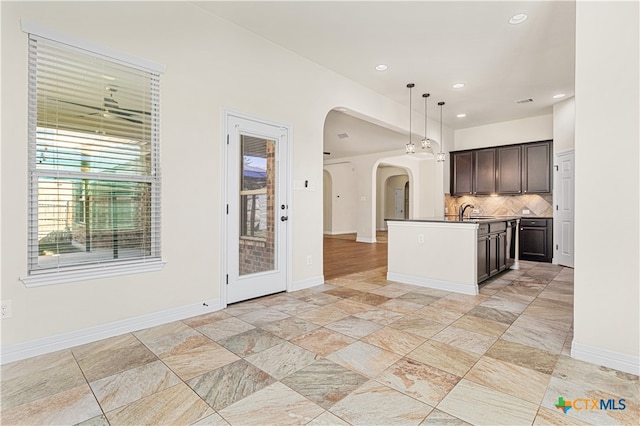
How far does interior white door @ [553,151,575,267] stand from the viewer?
5.73 m

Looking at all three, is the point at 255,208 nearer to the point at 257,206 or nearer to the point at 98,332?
the point at 257,206

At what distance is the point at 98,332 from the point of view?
2580mm

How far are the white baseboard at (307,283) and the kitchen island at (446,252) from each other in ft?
3.46

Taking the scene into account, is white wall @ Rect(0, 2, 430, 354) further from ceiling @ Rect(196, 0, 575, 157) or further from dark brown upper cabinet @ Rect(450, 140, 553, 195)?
dark brown upper cabinet @ Rect(450, 140, 553, 195)

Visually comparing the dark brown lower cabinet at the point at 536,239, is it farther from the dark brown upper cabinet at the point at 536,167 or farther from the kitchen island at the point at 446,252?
the kitchen island at the point at 446,252

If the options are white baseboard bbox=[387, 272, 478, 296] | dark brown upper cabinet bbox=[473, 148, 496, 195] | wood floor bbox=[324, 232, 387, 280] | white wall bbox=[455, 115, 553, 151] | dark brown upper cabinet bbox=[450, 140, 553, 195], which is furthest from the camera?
dark brown upper cabinet bbox=[473, 148, 496, 195]

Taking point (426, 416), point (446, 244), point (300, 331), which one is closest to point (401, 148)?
point (446, 244)

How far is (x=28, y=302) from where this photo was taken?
7.51 feet

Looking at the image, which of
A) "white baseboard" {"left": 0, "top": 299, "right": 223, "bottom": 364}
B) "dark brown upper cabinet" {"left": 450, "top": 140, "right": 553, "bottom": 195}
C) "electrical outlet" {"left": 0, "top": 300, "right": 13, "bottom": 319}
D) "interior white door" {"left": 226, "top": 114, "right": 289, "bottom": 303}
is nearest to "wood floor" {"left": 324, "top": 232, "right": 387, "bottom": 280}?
"interior white door" {"left": 226, "top": 114, "right": 289, "bottom": 303}

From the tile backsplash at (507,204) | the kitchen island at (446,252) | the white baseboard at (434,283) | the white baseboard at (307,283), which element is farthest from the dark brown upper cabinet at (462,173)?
the white baseboard at (307,283)

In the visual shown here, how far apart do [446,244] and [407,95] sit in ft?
8.91

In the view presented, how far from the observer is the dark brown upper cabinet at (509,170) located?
6.67 m

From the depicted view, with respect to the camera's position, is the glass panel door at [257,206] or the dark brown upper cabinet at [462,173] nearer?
the glass panel door at [257,206]

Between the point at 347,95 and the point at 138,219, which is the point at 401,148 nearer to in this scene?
the point at 347,95
